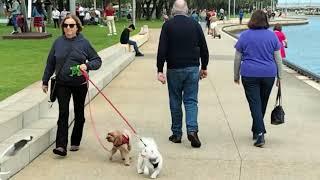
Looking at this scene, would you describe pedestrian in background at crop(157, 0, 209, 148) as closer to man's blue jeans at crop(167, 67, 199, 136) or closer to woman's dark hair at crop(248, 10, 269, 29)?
man's blue jeans at crop(167, 67, 199, 136)

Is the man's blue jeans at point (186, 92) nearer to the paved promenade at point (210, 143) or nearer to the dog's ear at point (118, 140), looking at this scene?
the paved promenade at point (210, 143)

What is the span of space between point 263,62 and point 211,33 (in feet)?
103

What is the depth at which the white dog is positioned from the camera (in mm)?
6121

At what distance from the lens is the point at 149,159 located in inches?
245

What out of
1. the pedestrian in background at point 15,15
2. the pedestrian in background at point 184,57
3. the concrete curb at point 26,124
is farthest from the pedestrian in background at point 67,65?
the pedestrian in background at point 15,15

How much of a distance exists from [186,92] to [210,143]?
0.83 meters

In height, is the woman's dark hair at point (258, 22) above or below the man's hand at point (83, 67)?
above

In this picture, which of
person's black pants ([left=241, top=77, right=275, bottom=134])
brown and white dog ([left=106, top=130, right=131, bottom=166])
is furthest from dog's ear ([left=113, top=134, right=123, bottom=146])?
person's black pants ([left=241, top=77, right=275, bottom=134])

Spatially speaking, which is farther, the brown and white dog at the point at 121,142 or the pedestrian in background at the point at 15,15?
the pedestrian in background at the point at 15,15

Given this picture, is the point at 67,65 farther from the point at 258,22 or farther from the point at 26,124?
the point at 258,22

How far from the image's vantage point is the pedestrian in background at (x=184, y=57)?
7477mm

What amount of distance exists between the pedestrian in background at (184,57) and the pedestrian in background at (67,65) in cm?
91

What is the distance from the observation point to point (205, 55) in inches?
300

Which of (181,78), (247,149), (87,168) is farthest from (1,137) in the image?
(247,149)
